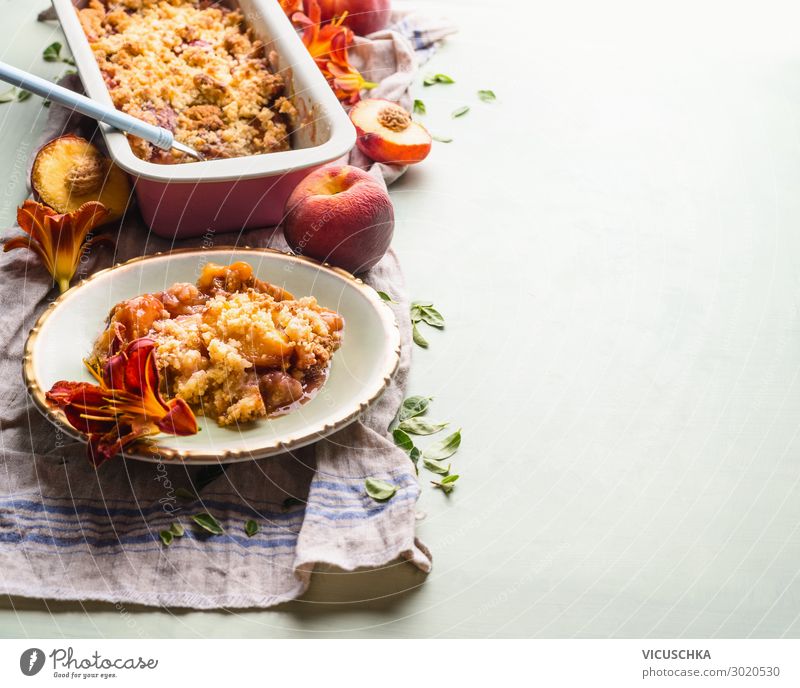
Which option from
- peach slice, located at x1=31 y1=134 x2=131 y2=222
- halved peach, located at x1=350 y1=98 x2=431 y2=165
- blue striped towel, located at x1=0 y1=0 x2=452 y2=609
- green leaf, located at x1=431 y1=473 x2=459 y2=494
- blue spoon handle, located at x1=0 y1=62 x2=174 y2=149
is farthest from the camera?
halved peach, located at x1=350 y1=98 x2=431 y2=165

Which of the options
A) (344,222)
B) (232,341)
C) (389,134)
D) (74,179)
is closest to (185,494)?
(232,341)

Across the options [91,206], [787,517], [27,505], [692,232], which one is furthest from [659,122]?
[27,505]

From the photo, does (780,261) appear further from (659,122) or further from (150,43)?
(150,43)

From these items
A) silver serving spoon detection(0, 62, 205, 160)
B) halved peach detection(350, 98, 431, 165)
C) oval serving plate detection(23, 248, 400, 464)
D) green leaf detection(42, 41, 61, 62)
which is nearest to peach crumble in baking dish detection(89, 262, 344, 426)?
oval serving plate detection(23, 248, 400, 464)

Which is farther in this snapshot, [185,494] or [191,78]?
[191,78]

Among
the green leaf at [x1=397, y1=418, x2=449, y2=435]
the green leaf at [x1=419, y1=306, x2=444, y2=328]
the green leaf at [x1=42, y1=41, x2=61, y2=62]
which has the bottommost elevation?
the green leaf at [x1=397, y1=418, x2=449, y2=435]

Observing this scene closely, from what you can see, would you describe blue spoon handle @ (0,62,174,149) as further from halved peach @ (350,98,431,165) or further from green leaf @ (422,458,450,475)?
green leaf @ (422,458,450,475)

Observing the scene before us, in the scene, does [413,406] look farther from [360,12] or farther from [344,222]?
[360,12]
